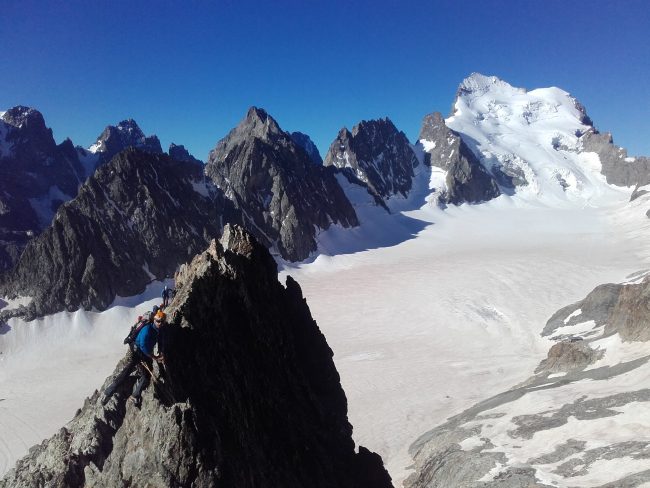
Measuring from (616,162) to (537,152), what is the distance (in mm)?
25325

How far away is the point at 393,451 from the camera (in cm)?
2723

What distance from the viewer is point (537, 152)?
171125 mm

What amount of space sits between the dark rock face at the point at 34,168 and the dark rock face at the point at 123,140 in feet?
61.7

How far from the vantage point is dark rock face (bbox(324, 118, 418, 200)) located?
5802 inches

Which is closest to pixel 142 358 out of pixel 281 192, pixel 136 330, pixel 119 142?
pixel 136 330

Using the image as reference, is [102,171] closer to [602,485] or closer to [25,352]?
[25,352]

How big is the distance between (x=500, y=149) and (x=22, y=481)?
592 ft

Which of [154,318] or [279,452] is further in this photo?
[279,452]

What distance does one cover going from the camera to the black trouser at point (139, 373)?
11.3 meters

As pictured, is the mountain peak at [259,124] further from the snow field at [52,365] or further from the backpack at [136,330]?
the backpack at [136,330]

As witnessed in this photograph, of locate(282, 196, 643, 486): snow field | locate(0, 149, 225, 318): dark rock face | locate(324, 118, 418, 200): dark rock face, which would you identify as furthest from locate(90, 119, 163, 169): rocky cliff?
locate(282, 196, 643, 486): snow field

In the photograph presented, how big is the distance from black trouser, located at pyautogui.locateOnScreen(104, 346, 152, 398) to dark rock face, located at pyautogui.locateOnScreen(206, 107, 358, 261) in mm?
78236

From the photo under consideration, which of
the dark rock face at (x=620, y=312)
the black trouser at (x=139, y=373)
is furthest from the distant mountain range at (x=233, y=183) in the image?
the black trouser at (x=139, y=373)

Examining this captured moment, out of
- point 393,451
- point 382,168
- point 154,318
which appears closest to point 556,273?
point 393,451
